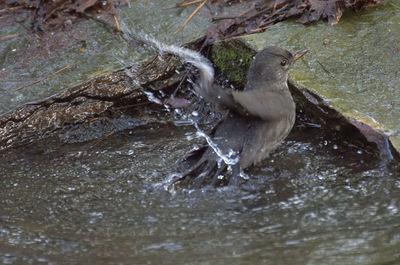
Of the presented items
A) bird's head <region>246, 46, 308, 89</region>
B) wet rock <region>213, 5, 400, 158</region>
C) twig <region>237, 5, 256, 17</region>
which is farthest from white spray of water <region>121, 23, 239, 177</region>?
twig <region>237, 5, 256, 17</region>

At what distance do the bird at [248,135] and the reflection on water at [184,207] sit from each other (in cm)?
15

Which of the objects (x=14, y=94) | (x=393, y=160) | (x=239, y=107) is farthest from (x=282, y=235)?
(x=14, y=94)

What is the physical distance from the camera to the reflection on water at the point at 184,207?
3.24 metres

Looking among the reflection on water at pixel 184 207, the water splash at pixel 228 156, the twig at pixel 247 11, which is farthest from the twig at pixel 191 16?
the water splash at pixel 228 156

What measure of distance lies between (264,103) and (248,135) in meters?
0.30

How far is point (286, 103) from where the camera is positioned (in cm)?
470

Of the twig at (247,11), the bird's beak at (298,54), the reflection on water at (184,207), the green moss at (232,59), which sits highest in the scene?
the twig at (247,11)

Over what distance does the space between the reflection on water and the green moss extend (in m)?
0.67

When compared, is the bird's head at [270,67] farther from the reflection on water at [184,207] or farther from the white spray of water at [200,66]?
the reflection on water at [184,207]

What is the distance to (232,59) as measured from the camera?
5645 millimetres

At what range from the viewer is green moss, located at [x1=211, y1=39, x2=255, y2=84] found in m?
5.57

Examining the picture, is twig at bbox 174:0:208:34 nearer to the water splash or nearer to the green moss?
the green moss

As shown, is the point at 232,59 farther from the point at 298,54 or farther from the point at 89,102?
the point at 89,102

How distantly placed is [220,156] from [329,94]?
100cm
